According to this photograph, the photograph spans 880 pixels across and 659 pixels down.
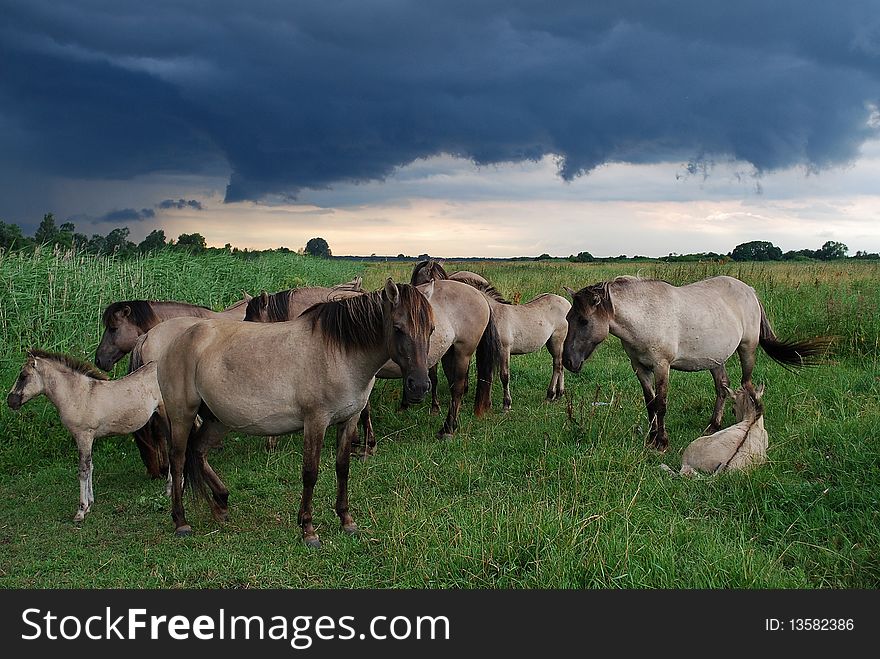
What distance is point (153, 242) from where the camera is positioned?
1784 centimetres

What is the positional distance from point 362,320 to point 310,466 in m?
1.23

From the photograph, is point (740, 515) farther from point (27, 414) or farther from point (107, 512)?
point (27, 414)

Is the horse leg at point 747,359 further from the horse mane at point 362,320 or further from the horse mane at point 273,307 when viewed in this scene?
the horse mane at point 273,307

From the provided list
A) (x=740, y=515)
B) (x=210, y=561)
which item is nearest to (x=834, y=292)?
(x=740, y=515)

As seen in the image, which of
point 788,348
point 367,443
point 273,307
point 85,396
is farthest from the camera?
point 788,348

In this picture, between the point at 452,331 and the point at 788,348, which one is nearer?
the point at 452,331

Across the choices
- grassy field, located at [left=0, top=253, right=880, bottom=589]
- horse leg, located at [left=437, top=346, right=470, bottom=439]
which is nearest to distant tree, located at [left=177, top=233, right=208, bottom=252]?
grassy field, located at [left=0, top=253, right=880, bottom=589]

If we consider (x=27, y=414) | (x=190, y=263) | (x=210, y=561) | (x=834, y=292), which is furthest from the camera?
(x=190, y=263)

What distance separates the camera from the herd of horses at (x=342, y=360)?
201 inches

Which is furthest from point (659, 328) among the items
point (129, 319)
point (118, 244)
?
point (118, 244)

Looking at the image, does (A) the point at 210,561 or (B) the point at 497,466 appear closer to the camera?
(A) the point at 210,561

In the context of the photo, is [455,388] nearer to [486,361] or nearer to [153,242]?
[486,361]

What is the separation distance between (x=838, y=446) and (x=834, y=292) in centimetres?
890

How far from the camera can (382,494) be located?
639 cm
